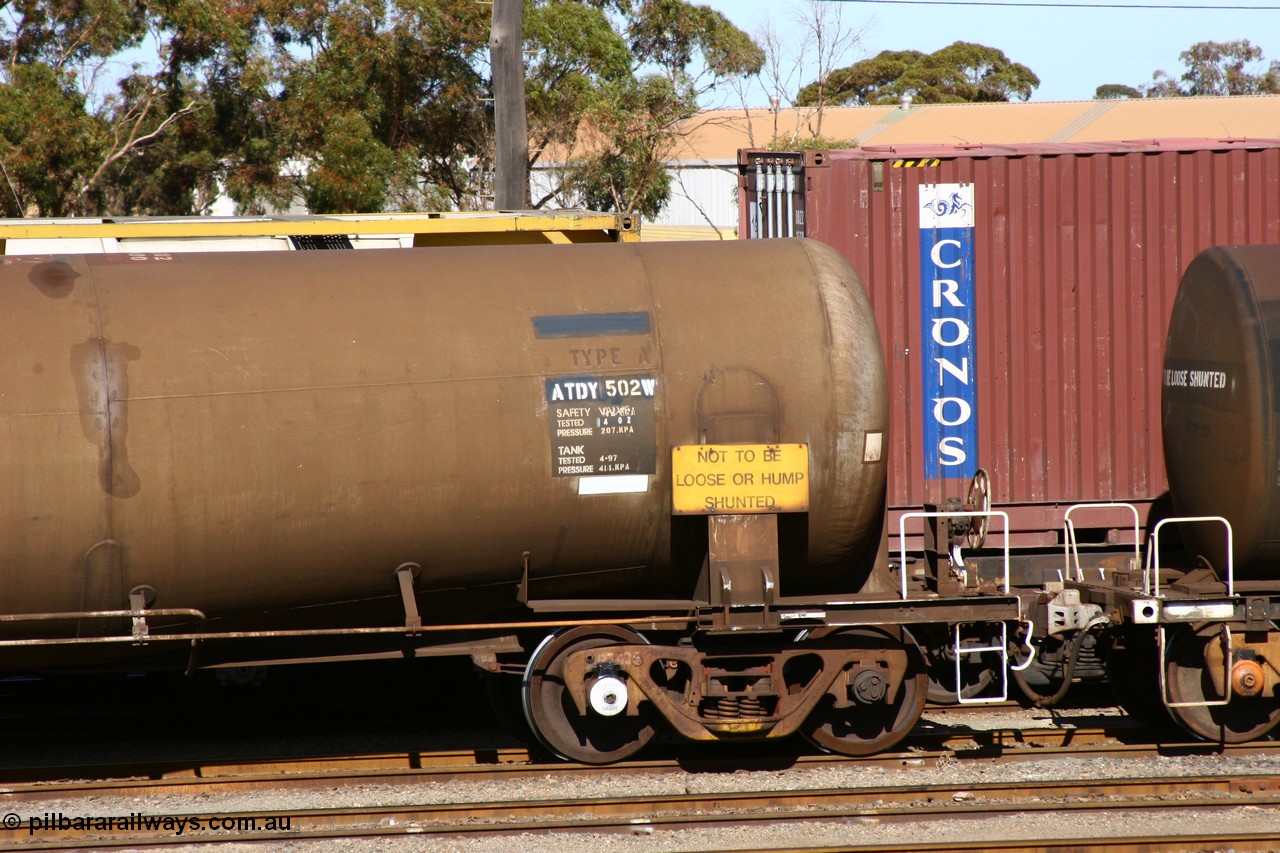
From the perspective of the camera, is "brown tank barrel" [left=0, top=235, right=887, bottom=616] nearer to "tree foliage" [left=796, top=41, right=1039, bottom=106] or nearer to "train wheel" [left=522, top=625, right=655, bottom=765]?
"train wheel" [left=522, top=625, right=655, bottom=765]

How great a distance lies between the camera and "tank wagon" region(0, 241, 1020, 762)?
731 centimetres

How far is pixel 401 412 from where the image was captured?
7.62 metres

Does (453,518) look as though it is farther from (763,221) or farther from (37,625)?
(763,221)

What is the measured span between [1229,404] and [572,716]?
16.9ft

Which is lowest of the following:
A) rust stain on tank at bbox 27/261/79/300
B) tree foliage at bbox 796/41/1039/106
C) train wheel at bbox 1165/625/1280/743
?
train wheel at bbox 1165/625/1280/743

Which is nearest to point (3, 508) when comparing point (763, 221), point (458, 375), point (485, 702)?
point (458, 375)

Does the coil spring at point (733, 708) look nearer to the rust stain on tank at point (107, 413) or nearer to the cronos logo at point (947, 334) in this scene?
the cronos logo at point (947, 334)

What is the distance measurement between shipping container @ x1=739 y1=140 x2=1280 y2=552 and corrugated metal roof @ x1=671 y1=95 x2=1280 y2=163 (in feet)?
104

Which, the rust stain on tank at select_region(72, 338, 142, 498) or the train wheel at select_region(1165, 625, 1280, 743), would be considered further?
the train wheel at select_region(1165, 625, 1280, 743)

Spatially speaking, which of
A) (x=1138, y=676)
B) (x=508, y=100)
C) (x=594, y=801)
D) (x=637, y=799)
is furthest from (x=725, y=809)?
(x=508, y=100)

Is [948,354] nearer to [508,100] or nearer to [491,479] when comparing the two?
[491,479]

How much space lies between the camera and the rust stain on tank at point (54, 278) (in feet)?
24.6

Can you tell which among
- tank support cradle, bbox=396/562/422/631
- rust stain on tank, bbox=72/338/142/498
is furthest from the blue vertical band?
rust stain on tank, bbox=72/338/142/498

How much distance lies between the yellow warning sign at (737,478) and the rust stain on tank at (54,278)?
396 centimetres
